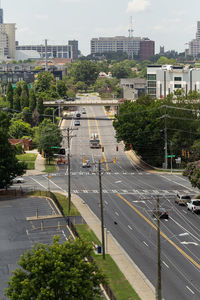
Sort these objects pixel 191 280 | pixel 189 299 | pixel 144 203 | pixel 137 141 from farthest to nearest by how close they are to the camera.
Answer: pixel 137 141 < pixel 144 203 < pixel 191 280 < pixel 189 299

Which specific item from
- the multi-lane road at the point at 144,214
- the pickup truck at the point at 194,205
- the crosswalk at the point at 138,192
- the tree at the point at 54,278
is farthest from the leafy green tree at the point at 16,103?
the tree at the point at 54,278

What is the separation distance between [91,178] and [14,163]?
18.5 m

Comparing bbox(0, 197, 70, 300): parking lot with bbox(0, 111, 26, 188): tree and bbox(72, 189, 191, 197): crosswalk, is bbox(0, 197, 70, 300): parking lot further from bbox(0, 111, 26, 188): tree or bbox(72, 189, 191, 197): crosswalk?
bbox(72, 189, 191, 197): crosswalk

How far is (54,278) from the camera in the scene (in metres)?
36.9

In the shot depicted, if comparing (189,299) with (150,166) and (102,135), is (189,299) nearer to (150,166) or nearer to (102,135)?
(150,166)

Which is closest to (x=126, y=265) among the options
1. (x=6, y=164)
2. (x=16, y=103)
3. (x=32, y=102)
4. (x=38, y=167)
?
(x=6, y=164)

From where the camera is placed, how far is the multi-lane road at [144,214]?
51281 mm

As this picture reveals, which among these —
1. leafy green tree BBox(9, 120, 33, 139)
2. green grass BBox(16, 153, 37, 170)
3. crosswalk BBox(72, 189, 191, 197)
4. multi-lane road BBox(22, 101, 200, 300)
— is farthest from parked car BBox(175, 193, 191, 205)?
leafy green tree BBox(9, 120, 33, 139)

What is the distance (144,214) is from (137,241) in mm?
11809

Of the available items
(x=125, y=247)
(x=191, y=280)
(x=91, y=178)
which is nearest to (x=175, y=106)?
(x=91, y=178)

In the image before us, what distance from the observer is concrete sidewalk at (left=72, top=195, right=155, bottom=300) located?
47.3 meters

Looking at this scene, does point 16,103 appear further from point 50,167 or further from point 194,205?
point 194,205

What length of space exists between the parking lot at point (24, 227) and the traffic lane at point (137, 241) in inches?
210

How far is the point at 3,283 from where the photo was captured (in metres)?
50.6
